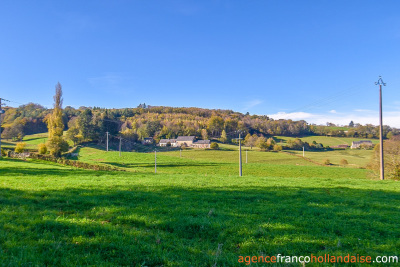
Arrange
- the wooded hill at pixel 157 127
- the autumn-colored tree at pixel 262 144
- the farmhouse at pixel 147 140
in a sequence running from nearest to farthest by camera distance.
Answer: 1. the autumn-colored tree at pixel 262 144
2. the wooded hill at pixel 157 127
3. the farmhouse at pixel 147 140

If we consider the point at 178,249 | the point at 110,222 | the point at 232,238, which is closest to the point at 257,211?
the point at 232,238

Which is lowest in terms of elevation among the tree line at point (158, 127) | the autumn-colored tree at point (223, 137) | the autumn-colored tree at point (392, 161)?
the autumn-colored tree at point (392, 161)

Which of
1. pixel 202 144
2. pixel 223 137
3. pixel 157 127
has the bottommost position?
pixel 202 144

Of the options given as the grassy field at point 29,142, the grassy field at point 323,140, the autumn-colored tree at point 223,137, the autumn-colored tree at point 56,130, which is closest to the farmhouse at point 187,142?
the autumn-colored tree at point 223,137

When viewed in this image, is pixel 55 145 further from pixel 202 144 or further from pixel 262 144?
pixel 262 144

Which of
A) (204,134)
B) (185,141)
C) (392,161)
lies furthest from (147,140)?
(392,161)

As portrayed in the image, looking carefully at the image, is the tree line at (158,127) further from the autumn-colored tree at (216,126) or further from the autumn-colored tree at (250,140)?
the autumn-colored tree at (250,140)

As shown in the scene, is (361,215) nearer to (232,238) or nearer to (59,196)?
(232,238)

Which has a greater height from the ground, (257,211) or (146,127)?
(146,127)

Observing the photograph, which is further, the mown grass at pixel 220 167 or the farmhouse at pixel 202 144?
the farmhouse at pixel 202 144

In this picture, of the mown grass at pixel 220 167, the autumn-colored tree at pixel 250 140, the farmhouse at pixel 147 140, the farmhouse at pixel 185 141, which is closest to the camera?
the mown grass at pixel 220 167

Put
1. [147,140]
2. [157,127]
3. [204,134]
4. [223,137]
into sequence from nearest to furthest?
[223,137], [147,140], [204,134], [157,127]

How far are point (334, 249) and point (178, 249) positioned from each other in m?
3.63

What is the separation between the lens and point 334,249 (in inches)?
204
